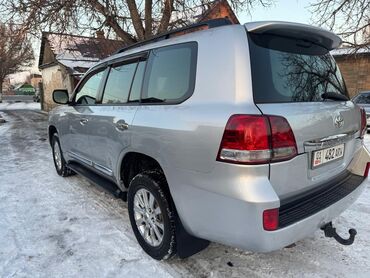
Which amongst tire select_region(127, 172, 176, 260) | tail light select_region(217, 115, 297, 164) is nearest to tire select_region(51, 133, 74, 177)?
tire select_region(127, 172, 176, 260)

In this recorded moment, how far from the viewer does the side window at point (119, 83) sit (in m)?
3.37

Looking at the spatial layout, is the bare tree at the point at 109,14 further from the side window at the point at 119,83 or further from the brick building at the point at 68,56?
the side window at the point at 119,83

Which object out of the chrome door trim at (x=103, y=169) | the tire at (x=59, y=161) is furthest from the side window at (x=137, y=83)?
the tire at (x=59, y=161)

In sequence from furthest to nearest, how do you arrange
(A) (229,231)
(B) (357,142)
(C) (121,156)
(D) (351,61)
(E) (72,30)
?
1. (D) (351,61)
2. (E) (72,30)
3. (C) (121,156)
4. (B) (357,142)
5. (A) (229,231)

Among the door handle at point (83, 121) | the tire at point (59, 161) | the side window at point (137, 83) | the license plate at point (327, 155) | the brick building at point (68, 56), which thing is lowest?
the tire at point (59, 161)

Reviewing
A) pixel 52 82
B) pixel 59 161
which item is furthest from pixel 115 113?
pixel 52 82

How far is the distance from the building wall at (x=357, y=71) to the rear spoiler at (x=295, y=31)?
16.3 meters

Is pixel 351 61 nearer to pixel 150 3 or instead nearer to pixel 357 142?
pixel 150 3

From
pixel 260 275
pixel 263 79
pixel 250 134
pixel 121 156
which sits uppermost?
pixel 263 79

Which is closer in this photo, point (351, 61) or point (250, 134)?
point (250, 134)

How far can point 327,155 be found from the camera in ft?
8.21

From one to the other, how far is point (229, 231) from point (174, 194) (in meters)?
0.53

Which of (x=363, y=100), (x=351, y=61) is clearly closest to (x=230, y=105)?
(x=363, y=100)

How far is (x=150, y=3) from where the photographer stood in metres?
11.3
